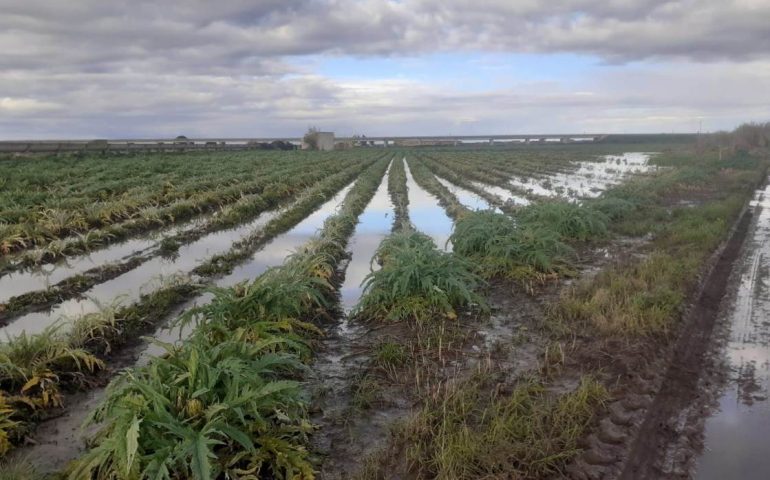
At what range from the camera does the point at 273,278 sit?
6410 mm

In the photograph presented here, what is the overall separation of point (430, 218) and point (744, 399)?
36.8ft

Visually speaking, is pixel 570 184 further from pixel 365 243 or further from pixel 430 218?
pixel 365 243

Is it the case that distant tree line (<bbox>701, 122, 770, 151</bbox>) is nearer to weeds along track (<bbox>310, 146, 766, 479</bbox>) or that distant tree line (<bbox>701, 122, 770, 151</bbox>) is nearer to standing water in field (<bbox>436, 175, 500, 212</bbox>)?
standing water in field (<bbox>436, 175, 500, 212</bbox>)

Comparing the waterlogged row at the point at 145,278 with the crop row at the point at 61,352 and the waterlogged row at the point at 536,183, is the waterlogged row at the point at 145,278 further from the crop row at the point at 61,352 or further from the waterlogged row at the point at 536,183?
the waterlogged row at the point at 536,183

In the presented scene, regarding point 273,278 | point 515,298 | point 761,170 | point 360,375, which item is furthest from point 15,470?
point 761,170

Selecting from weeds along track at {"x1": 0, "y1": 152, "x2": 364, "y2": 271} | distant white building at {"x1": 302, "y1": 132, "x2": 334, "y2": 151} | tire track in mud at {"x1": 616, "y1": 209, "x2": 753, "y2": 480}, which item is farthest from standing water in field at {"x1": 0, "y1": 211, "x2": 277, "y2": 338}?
distant white building at {"x1": 302, "y1": 132, "x2": 334, "y2": 151}

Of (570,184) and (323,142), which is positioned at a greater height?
(323,142)

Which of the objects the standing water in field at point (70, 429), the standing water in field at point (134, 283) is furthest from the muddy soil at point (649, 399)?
the standing water in field at point (134, 283)

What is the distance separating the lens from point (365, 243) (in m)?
12.0

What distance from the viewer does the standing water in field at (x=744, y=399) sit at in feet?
12.1

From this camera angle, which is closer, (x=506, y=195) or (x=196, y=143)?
(x=506, y=195)

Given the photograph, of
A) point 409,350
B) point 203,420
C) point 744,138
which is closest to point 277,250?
point 409,350

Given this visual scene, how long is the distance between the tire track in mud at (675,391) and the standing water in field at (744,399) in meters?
0.20

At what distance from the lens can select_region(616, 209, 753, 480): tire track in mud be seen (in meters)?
3.68
